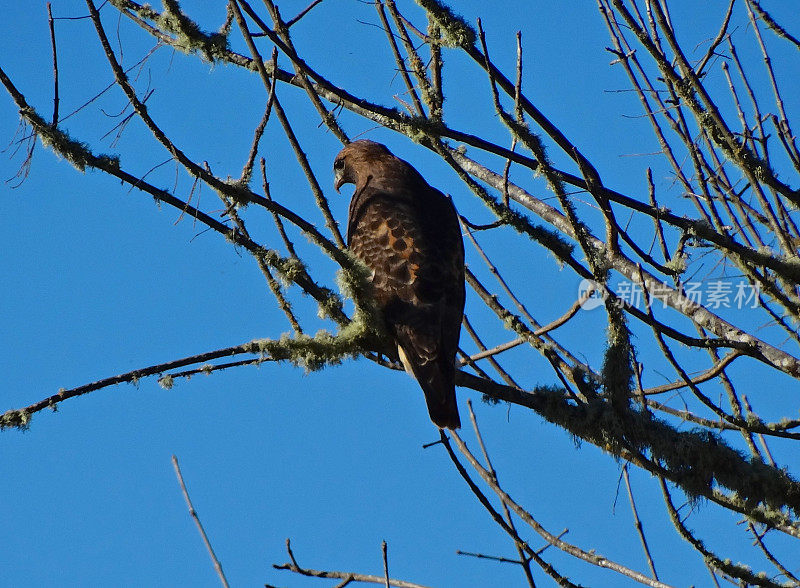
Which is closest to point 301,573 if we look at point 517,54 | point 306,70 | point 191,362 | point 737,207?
point 191,362

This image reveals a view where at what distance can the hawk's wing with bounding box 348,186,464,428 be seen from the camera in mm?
3793

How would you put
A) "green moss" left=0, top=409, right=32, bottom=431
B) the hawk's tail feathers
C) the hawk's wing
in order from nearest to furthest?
1. "green moss" left=0, top=409, right=32, bottom=431
2. the hawk's tail feathers
3. the hawk's wing

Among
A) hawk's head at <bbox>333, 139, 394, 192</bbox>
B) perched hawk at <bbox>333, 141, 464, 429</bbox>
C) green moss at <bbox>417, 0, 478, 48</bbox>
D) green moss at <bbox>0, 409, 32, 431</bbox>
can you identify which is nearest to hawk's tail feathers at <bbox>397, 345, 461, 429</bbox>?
perched hawk at <bbox>333, 141, 464, 429</bbox>

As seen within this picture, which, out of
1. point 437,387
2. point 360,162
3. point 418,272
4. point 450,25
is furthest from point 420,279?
point 360,162

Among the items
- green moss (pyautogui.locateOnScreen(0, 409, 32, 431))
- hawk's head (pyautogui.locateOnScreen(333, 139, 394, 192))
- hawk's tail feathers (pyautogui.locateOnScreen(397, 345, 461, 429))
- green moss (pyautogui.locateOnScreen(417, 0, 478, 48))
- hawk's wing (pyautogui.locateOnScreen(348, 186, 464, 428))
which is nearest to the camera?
green moss (pyautogui.locateOnScreen(0, 409, 32, 431))

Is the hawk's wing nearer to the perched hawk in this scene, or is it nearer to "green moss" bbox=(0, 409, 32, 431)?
the perched hawk

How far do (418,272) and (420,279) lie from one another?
0.04 meters

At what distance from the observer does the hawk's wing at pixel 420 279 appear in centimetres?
379

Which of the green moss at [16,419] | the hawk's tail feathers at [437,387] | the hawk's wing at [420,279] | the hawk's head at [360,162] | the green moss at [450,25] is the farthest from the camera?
the hawk's head at [360,162]

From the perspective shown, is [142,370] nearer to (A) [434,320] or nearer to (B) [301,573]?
(B) [301,573]

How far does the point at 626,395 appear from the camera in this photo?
119 inches

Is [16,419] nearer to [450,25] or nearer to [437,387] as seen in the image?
[437,387]

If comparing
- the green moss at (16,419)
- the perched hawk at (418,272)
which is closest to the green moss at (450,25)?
the perched hawk at (418,272)

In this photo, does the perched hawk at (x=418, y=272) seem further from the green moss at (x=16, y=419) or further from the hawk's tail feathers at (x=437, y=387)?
the green moss at (x=16, y=419)
